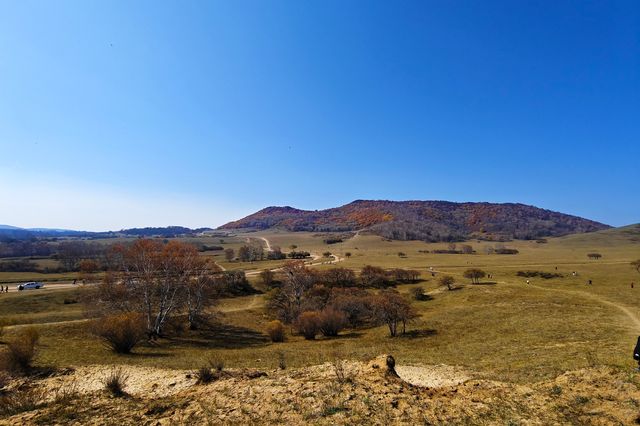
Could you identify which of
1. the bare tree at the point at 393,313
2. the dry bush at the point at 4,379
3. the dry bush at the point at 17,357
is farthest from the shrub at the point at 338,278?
the dry bush at the point at 4,379

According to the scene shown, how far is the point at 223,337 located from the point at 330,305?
16.9 metres

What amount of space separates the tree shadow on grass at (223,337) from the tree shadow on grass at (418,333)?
15774 millimetres

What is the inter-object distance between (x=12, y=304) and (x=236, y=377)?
52193 millimetres

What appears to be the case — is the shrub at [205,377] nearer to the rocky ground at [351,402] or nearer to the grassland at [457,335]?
the rocky ground at [351,402]

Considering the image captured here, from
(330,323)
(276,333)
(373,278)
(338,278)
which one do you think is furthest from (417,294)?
(276,333)

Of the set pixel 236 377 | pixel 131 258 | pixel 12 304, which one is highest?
pixel 131 258

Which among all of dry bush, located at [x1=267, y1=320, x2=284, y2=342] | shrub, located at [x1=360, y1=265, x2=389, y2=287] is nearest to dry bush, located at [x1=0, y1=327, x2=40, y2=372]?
dry bush, located at [x1=267, y1=320, x2=284, y2=342]

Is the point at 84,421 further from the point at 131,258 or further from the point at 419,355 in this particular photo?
the point at 131,258

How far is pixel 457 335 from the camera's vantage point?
113 feet

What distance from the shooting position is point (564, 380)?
14.0 m

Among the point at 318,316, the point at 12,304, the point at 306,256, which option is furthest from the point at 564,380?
the point at 306,256

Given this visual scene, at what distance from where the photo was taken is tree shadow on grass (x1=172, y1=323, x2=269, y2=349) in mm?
35750

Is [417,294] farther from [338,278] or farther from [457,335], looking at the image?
[457,335]

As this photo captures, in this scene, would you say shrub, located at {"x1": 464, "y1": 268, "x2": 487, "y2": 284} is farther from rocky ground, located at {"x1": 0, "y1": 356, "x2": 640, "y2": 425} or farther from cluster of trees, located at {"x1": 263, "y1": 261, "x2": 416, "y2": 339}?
rocky ground, located at {"x1": 0, "y1": 356, "x2": 640, "y2": 425}
